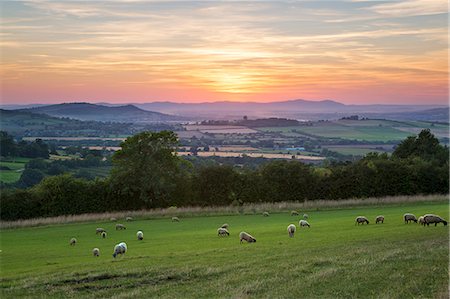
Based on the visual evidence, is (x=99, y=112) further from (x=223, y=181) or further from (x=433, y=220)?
(x=433, y=220)

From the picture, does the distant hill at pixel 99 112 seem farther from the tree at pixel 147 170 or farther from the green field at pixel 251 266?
the green field at pixel 251 266

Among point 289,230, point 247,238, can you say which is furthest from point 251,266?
point 289,230

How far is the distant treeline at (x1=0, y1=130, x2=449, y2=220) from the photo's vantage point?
58.2 meters

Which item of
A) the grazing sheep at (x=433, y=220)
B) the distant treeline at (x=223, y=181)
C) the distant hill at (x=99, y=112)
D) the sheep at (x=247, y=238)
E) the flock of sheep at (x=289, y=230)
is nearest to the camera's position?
the flock of sheep at (x=289, y=230)

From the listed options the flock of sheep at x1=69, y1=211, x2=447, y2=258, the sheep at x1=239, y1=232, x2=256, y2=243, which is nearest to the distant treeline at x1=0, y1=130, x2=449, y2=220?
the flock of sheep at x1=69, y1=211, x2=447, y2=258

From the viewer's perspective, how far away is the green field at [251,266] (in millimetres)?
15961

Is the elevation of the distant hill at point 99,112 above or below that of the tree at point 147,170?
above

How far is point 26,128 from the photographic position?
142m

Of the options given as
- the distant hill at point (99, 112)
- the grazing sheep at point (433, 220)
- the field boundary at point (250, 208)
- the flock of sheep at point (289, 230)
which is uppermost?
the distant hill at point (99, 112)

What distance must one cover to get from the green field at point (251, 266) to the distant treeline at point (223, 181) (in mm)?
24660

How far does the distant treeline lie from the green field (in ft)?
80.9

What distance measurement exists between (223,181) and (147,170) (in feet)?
29.0

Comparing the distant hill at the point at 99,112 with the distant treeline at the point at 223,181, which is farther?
the distant hill at the point at 99,112

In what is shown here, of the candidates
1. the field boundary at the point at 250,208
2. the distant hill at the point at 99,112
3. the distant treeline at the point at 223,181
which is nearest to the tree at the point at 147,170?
the distant treeline at the point at 223,181
